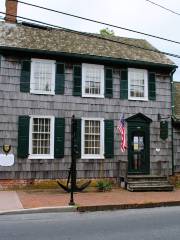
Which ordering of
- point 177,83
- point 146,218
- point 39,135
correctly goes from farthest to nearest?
point 177,83, point 39,135, point 146,218

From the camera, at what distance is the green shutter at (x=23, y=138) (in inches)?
651

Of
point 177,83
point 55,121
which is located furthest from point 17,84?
point 177,83

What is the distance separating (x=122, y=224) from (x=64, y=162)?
7.93m

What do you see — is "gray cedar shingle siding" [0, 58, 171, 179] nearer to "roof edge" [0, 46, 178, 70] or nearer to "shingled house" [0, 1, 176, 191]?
"shingled house" [0, 1, 176, 191]

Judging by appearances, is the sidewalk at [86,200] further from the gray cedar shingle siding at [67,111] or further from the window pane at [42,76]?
the window pane at [42,76]

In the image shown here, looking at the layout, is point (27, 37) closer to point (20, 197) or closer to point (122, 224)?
point (20, 197)

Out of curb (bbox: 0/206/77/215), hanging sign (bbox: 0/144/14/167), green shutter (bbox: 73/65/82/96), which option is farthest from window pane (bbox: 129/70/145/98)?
curb (bbox: 0/206/77/215)

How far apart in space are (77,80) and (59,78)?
0.88 metres

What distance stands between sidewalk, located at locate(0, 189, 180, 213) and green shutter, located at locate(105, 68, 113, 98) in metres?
4.79

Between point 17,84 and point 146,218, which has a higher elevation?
point 17,84

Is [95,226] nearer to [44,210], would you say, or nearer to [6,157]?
[44,210]

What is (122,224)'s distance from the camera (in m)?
9.66

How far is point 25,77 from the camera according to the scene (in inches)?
671

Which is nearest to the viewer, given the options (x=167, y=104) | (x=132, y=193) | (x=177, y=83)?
(x=132, y=193)
